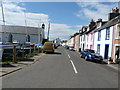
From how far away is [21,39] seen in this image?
323 ft

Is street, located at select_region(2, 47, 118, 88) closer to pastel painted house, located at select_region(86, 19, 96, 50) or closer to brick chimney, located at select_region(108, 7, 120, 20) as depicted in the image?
brick chimney, located at select_region(108, 7, 120, 20)

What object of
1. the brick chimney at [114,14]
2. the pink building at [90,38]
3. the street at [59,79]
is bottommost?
the street at [59,79]

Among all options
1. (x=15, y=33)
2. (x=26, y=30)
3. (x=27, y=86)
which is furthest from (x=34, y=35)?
(x=27, y=86)

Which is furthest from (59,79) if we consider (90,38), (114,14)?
(90,38)

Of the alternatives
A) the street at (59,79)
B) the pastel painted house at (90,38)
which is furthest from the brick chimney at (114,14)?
the street at (59,79)

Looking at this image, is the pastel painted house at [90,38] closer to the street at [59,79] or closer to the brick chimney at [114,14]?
the brick chimney at [114,14]

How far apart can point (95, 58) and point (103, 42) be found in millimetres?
7031

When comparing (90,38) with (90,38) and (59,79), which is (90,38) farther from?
(59,79)

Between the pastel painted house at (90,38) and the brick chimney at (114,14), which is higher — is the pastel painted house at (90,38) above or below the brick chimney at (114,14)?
below

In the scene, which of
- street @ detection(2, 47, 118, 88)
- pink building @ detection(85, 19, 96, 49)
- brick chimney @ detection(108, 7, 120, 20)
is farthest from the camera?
pink building @ detection(85, 19, 96, 49)

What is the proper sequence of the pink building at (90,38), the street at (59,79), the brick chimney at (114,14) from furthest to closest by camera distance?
the pink building at (90,38), the brick chimney at (114,14), the street at (59,79)

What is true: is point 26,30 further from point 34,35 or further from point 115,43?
point 115,43

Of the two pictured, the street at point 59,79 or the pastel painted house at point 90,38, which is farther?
the pastel painted house at point 90,38

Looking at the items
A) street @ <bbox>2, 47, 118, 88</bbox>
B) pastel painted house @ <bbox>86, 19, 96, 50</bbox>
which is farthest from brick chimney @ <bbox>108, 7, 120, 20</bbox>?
street @ <bbox>2, 47, 118, 88</bbox>
